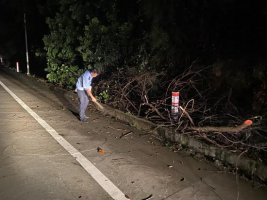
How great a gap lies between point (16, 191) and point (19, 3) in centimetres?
2167

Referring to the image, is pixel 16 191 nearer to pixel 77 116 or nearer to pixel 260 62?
pixel 77 116

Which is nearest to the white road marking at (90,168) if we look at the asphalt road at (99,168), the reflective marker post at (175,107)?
the asphalt road at (99,168)

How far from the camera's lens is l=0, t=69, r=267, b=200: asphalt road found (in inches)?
136

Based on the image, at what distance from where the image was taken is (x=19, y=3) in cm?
2108

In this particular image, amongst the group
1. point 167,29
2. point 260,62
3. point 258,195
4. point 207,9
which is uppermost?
point 207,9

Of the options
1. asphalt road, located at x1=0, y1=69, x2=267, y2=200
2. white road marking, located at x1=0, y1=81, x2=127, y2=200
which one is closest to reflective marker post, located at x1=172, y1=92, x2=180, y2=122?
asphalt road, located at x1=0, y1=69, x2=267, y2=200

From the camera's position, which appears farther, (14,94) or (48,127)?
(14,94)

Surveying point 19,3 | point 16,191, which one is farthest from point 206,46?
point 19,3

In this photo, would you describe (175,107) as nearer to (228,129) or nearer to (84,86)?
(228,129)

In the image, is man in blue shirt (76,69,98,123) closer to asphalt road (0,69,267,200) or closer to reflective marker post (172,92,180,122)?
asphalt road (0,69,267,200)

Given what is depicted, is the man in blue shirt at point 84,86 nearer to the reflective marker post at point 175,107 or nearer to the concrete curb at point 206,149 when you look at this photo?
the concrete curb at point 206,149

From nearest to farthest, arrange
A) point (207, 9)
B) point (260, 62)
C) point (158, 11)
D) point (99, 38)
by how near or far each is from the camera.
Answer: point (260, 62), point (207, 9), point (158, 11), point (99, 38)

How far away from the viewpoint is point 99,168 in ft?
13.5

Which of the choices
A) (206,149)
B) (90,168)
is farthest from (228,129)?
(90,168)
